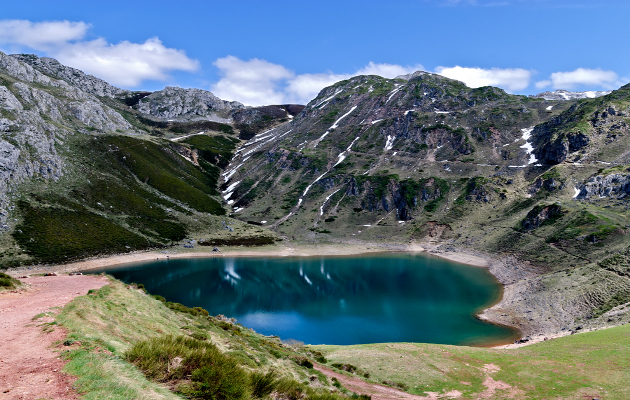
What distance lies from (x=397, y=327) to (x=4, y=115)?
129 meters

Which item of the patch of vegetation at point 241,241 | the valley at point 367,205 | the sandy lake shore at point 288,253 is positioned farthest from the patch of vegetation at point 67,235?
the patch of vegetation at point 241,241

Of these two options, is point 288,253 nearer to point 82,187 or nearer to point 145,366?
point 82,187

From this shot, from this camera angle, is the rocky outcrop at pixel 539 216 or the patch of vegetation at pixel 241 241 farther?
→ the patch of vegetation at pixel 241 241

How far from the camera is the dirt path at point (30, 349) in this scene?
7633mm

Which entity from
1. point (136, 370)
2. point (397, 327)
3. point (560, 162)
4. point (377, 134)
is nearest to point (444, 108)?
point (377, 134)

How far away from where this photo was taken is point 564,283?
175ft

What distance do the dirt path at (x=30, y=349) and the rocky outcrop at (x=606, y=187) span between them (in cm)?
11128

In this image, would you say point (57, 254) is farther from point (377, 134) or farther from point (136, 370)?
point (377, 134)

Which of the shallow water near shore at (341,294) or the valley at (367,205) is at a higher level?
the valley at (367,205)

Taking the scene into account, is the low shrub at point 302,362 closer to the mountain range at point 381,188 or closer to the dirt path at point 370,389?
the dirt path at point 370,389

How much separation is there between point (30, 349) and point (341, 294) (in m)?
58.9

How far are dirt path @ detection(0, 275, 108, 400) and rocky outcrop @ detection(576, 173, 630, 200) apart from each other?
111 metres

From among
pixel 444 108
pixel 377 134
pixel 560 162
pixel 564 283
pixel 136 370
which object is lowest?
pixel 564 283

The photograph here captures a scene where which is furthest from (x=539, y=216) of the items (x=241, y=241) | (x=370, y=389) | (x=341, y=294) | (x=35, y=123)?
(x=35, y=123)
